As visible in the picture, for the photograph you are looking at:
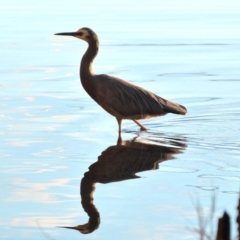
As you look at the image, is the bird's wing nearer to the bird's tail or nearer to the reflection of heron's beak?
the bird's tail

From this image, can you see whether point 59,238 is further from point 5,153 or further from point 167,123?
point 167,123

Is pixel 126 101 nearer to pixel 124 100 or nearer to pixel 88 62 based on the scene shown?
pixel 124 100

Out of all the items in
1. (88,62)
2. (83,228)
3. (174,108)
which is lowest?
(83,228)

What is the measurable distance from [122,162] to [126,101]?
2425 millimetres

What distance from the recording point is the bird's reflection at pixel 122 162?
776 centimetres

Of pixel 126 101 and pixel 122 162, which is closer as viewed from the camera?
pixel 122 162

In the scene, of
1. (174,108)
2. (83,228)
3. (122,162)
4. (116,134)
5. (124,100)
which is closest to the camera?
(83,228)

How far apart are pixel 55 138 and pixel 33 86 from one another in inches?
132

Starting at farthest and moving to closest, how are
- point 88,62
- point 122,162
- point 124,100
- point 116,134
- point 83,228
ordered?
point 88,62, point 124,100, point 116,134, point 122,162, point 83,228

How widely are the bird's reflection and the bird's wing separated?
962 millimetres

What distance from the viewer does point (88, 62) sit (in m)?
12.2

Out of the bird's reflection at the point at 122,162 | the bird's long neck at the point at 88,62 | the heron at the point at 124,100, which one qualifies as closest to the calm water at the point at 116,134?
the bird's reflection at the point at 122,162

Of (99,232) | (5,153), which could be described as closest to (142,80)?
(5,153)

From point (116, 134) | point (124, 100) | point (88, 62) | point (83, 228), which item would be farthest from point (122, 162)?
point (88, 62)
